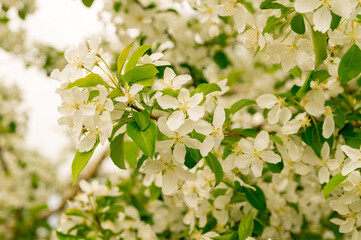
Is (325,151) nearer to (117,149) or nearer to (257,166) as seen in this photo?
(257,166)

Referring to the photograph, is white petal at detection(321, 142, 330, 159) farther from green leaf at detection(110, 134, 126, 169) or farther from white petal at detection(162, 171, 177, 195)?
green leaf at detection(110, 134, 126, 169)

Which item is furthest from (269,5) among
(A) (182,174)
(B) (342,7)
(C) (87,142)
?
(C) (87,142)

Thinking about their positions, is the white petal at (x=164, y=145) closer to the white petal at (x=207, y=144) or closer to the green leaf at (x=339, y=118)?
the white petal at (x=207, y=144)

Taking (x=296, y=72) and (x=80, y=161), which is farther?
(x=296, y=72)

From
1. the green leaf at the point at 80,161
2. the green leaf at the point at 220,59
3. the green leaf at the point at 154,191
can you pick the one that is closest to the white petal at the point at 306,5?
the green leaf at the point at 80,161

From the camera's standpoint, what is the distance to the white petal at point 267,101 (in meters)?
1.54

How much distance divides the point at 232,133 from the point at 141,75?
15.8 inches

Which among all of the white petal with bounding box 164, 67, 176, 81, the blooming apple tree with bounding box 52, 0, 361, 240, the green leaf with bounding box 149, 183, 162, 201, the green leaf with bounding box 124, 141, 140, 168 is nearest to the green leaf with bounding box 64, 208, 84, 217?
the blooming apple tree with bounding box 52, 0, 361, 240

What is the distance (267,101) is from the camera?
1.54m

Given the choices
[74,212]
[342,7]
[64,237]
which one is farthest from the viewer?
[74,212]

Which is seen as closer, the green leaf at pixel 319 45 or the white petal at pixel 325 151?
the green leaf at pixel 319 45

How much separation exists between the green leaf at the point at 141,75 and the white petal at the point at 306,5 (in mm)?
438

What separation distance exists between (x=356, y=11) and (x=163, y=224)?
1.42 m

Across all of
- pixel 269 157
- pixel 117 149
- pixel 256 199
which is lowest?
pixel 256 199
